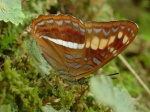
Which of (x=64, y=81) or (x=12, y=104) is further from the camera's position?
(x=64, y=81)

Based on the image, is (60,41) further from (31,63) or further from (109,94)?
(109,94)

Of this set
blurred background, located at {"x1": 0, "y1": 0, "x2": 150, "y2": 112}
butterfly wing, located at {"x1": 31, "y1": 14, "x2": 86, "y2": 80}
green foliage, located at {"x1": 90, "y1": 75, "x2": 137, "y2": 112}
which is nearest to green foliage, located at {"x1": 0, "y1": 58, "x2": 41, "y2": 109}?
blurred background, located at {"x1": 0, "y1": 0, "x2": 150, "y2": 112}

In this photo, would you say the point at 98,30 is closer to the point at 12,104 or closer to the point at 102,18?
the point at 12,104

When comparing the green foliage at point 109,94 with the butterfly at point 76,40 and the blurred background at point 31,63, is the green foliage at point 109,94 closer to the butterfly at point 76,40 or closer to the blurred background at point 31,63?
the butterfly at point 76,40

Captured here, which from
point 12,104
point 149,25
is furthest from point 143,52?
point 12,104

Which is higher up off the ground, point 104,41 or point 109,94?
point 104,41

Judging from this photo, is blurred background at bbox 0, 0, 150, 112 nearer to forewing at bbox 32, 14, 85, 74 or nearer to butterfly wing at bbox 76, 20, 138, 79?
forewing at bbox 32, 14, 85, 74

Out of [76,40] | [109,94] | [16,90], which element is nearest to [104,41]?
[76,40]
